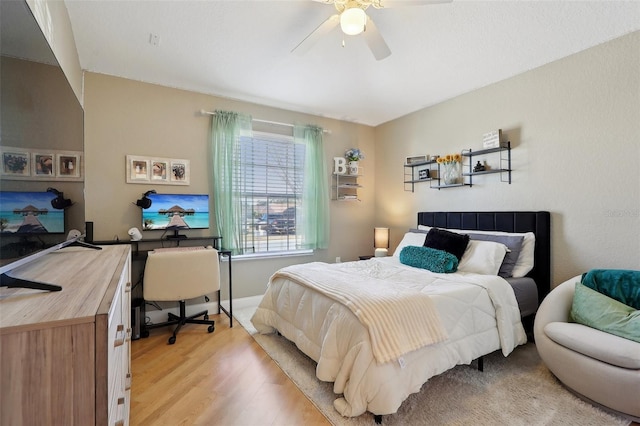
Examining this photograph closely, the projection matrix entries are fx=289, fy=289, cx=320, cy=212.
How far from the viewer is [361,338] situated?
1668mm

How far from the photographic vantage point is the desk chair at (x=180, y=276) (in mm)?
2711

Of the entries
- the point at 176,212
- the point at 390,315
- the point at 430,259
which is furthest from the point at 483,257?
the point at 176,212

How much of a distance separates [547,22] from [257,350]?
11.6ft

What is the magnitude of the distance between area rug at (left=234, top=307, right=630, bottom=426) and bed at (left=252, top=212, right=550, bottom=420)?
0.16 meters

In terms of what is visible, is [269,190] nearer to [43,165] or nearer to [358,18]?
[358,18]

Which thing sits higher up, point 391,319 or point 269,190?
point 269,190

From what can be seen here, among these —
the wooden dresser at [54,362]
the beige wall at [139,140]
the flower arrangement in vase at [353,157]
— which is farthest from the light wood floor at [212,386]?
the flower arrangement in vase at [353,157]

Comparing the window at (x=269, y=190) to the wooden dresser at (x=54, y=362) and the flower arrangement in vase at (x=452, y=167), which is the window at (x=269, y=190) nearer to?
the flower arrangement in vase at (x=452, y=167)

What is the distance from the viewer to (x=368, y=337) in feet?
5.41

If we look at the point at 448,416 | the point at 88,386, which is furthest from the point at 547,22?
the point at 88,386

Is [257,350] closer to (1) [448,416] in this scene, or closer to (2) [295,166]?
(1) [448,416]

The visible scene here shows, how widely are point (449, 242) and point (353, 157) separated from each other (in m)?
2.04

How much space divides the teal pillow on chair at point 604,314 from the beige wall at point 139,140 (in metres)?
2.99

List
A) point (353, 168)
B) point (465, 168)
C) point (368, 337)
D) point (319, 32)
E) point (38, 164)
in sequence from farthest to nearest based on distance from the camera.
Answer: point (353, 168)
point (465, 168)
point (319, 32)
point (368, 337)
point (38, 164)
